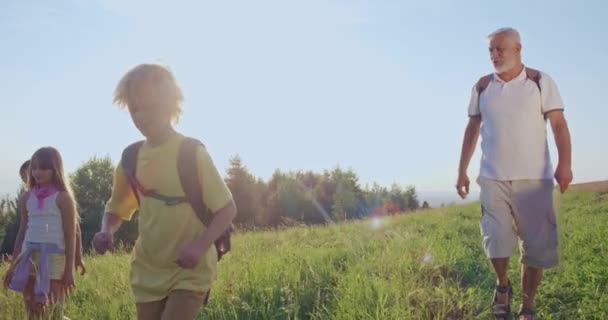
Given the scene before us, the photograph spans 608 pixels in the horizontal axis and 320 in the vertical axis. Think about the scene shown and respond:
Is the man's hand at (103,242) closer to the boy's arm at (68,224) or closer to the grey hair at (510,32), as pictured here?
the boy's arm at (68,224)

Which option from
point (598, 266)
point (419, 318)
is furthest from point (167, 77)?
point (598, 266)

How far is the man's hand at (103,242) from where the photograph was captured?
2.88m

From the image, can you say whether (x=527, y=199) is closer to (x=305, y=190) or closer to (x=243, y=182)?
(x=243, y=182)

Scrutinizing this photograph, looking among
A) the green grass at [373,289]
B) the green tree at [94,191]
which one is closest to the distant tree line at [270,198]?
the green tree at [94,191]

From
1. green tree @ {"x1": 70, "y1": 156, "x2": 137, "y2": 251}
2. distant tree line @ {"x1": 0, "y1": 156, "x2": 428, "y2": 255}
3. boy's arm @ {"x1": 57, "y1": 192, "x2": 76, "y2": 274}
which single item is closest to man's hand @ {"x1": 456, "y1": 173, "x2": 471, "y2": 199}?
boy's arm @ {"x1": 57, "y1": 192, "x2": 76, "y2": 274}

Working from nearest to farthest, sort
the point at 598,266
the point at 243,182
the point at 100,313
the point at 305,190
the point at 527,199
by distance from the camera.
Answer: the point at 527,199 < the point at 100,313 < the point at 598,266 < the point at 243,182 < the point at 305,190

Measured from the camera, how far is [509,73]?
457 cm

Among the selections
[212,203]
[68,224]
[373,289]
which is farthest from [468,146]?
[68,224]

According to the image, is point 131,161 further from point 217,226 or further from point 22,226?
point 22,226

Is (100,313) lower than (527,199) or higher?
lower

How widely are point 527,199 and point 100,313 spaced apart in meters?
3.58

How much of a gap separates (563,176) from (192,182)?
9.86ft

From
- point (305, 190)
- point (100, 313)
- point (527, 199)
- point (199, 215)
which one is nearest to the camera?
point (199, 215)

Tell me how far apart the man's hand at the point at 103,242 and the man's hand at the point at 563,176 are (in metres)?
3.28
